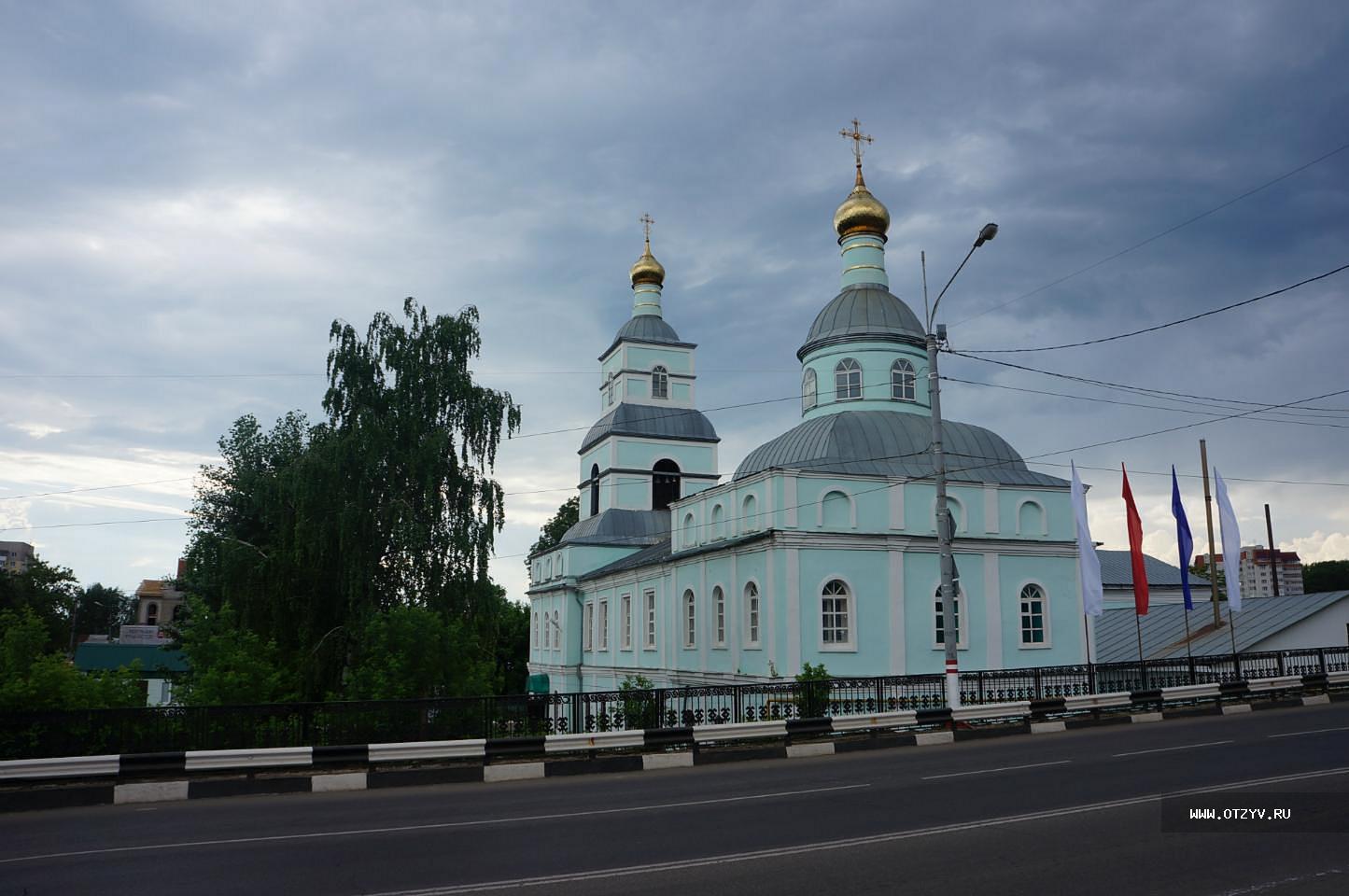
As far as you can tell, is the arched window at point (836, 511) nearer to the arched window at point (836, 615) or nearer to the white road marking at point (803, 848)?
the arched window at point (836, 615)

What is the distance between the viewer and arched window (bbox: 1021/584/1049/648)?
101ft

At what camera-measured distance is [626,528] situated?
4734 centimetres

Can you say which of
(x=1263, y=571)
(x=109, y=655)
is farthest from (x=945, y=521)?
(x=1263, y=571)

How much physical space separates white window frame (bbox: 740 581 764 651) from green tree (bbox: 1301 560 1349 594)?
78256 millimetres

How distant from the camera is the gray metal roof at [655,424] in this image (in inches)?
1869

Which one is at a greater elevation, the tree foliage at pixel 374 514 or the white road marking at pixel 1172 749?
the tree foliage at pixel 374 514

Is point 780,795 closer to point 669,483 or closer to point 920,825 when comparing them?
point 920,825

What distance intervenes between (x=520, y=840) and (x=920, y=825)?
3723 millimetres

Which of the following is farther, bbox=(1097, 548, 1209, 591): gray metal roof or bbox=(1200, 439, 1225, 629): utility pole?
bbox=(1097, 548, 1209, 591): gray metal roof

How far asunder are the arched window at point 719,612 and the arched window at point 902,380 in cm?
934

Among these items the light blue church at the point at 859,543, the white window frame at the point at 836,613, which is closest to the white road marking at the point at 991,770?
the light blue church at the point at 859,543

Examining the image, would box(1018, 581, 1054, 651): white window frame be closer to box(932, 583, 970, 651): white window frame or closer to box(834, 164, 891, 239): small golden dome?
box(932, 583, 970, 651): white window frame

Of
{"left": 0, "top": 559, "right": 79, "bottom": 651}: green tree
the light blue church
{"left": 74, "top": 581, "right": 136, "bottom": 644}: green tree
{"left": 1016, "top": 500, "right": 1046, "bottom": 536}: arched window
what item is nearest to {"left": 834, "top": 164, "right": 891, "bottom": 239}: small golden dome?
the light blue church

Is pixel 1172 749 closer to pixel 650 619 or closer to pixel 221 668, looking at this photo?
pixel 221 668
